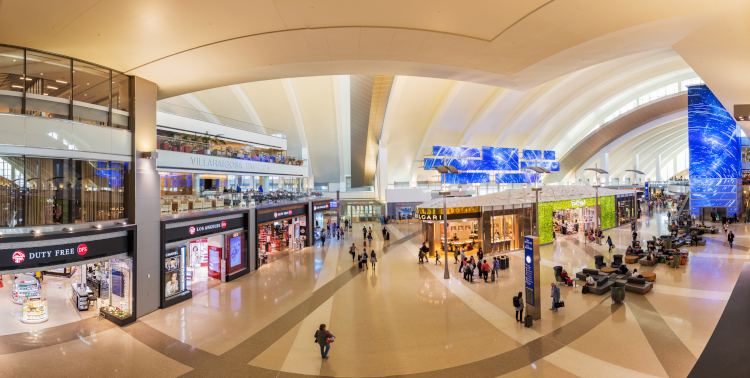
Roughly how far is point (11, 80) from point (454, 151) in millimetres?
28365

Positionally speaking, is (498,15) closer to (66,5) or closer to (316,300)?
(66,5)

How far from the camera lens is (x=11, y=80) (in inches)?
308

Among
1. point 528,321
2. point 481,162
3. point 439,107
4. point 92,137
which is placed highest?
point 439,107

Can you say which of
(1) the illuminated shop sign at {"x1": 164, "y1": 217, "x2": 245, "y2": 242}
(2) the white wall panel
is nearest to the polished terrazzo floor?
(1) the illuminated shop sign at {"x1": 164, "y1": 217, "x2": 245, "y2": 242}

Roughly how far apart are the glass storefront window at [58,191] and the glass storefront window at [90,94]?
1252 mm

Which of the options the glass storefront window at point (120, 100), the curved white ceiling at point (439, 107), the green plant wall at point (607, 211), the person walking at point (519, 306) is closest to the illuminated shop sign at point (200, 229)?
the glass storefront window at point (120, 100)

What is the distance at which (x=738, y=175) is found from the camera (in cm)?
2830

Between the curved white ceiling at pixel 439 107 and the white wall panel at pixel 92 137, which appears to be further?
the curved white ceiling at pixel 439 107

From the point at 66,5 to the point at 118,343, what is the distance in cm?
741

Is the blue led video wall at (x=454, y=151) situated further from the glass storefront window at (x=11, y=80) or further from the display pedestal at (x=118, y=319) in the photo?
the glass storefront window at (x=11, y=80)

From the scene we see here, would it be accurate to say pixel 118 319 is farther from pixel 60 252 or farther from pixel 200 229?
pixel 200 229

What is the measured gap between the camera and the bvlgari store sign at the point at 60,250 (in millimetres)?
7609

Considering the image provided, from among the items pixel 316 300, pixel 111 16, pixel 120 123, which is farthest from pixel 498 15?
pixel 120 123

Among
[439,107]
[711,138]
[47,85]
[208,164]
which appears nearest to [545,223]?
[439,107]
